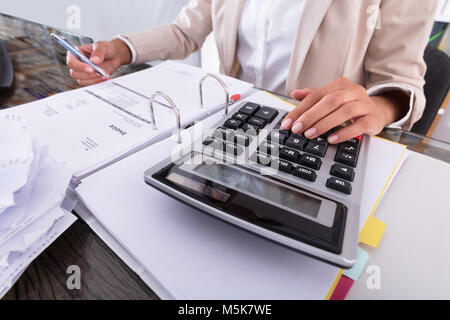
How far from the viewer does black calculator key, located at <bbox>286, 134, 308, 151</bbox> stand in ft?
0.93

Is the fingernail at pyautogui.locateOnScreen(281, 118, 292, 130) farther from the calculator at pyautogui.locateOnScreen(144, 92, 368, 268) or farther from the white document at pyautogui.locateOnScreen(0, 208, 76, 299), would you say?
the white document at pyautogui.locateOnScreen(0, 208, 76, 299)

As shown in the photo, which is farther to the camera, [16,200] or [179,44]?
[179,44]

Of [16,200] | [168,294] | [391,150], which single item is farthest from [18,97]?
[391,150]

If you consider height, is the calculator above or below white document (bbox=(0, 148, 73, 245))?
above

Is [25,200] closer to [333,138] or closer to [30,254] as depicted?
[30,254]

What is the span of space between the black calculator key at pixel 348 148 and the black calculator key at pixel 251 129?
0.33 feet

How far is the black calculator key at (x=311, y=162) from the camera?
0.26 metres

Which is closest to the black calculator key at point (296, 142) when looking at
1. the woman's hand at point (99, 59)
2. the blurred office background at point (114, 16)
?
the woman's hand at point (99, 59)

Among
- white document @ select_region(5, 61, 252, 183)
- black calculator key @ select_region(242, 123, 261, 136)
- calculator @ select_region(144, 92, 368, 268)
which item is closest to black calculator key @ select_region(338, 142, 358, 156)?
calculator @ select_region(144, 92, 368, 268)

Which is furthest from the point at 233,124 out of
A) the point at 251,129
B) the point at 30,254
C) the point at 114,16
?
the point at 114,16

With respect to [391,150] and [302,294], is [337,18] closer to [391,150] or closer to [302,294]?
[391,150]

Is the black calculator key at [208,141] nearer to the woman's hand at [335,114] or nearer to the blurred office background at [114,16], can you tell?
the woman's hand at [335,114]
